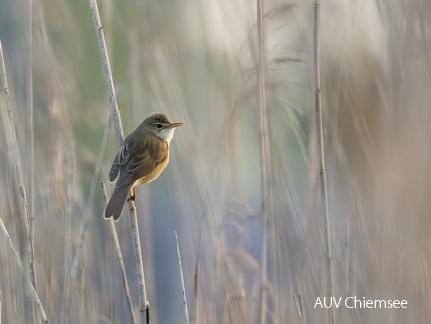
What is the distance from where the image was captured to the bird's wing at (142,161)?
2.88 m

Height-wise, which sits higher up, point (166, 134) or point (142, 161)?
point (166, 134)

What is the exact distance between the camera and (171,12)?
351 centimetres

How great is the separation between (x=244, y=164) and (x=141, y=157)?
0.62 metres

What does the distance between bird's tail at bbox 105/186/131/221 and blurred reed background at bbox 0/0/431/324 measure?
0.13 metres

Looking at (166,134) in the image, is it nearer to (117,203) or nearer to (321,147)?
(117,203)

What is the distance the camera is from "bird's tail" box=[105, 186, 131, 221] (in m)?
2.58

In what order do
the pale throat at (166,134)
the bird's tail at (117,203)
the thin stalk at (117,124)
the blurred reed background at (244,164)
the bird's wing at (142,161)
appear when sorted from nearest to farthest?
the thin stalk at (117,124), the bird's tail at (117,203), the blurred reed background at (244,164), the bird's wing at (142,161), the pale throat at (166,134)

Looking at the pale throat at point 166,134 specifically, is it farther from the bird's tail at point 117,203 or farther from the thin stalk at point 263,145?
the thin stalk at point 263,145

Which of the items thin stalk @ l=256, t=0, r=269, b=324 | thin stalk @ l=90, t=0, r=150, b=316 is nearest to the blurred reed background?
thin stalk @ l=256, t=0, r=269, b=324

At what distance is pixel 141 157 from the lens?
303 cm

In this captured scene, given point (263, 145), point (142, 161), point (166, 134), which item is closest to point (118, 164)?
point (142, 161)

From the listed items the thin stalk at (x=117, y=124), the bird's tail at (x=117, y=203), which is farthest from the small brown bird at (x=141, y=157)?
the thin stalk at (x=117, y=124)

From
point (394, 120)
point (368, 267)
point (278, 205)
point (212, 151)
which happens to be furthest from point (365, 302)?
point (212, 151)

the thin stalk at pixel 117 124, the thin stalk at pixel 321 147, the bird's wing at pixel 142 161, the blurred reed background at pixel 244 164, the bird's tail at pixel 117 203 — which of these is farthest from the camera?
the bird's wing at pixel 142 161
